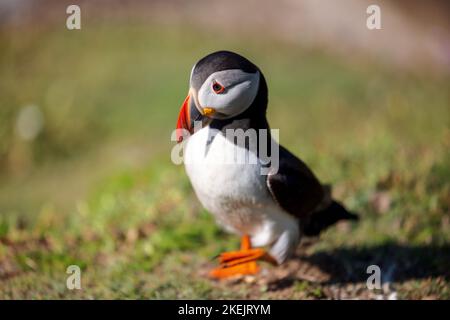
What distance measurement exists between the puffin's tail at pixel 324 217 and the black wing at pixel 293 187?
0.19 meters

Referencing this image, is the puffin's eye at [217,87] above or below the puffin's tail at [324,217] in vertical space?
above

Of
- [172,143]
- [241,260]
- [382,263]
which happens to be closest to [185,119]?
[241,260]

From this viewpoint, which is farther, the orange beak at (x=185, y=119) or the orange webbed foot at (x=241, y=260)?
the orange webbed foot at (x=241, y=260)

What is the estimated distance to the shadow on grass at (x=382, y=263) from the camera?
3674 millimetres

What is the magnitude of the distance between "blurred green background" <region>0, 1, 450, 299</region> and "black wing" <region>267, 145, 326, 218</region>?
1.60 ft

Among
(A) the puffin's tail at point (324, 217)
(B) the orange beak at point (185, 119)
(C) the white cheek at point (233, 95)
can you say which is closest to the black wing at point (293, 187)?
(A) the puffin's tail at point (324, 217)

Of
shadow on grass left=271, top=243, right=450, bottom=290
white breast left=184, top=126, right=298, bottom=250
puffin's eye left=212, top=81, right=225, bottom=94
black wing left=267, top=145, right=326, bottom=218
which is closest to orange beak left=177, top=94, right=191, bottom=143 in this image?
puffin's eye left=212, top=81, right=225, bottom=94

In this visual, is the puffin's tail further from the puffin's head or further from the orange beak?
the orange beak

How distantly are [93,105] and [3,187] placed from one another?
1734 millimetres

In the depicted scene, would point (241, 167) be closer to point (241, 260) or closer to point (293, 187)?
point (293, 187)

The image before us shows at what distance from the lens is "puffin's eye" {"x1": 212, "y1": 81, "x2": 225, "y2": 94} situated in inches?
115

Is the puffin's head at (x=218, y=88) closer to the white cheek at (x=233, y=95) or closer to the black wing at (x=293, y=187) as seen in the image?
the white cheek at (x=233, y=95)

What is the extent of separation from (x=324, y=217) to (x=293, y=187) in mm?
544

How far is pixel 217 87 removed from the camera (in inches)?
115
